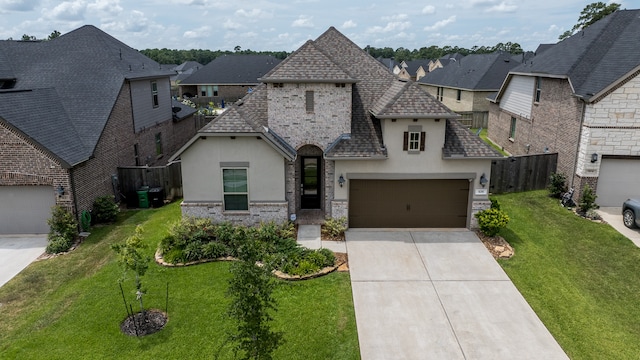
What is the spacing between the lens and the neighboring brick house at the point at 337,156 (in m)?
15.3

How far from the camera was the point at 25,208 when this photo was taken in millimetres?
15883

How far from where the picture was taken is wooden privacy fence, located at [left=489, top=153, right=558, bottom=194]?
2031cm

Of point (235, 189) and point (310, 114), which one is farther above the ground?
point (310, 114)

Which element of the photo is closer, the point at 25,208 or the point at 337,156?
the point at 337,156

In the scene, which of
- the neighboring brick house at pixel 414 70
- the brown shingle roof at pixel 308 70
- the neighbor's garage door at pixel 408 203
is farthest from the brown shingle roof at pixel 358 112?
the neighboring brick house at pixel 414 70

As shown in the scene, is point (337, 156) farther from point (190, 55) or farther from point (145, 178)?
point (190, 55)

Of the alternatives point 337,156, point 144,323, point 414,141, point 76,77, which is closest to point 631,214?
point 414,141

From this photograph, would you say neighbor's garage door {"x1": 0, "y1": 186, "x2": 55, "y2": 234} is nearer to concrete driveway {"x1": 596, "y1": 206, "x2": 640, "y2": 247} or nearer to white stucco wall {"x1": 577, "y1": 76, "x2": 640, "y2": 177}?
concrete driveway {"x1": 596, "y1": 206, "x2": 640, "y2": 247}

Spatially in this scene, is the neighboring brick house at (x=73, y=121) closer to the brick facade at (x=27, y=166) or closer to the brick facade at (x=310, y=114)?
the brick facade at (x=27, y=166)

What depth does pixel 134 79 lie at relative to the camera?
21141 millimetres

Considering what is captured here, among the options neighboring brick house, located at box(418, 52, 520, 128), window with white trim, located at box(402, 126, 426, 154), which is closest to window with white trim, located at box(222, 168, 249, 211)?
window with white trim, located at box(402, 126, 426, 154)

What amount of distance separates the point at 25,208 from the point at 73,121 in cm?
424

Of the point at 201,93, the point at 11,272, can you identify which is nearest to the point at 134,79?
the point at 11,272

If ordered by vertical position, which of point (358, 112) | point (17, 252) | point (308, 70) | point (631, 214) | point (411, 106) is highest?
point (308, 70)
